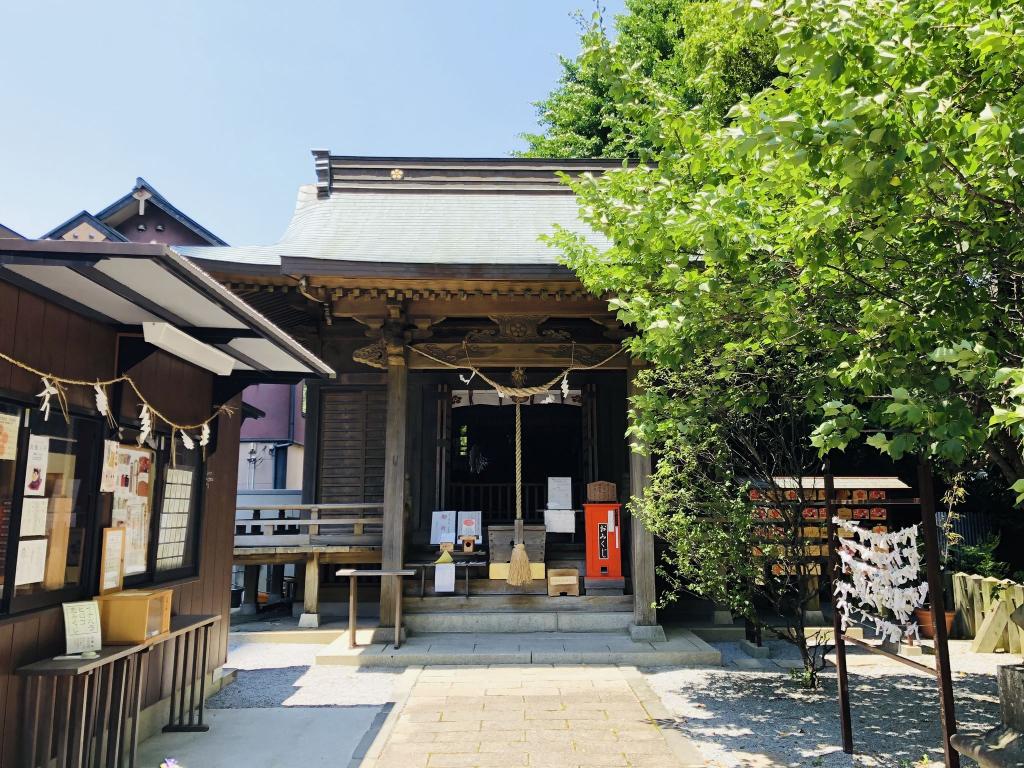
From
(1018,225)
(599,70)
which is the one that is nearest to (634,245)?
(599,70)

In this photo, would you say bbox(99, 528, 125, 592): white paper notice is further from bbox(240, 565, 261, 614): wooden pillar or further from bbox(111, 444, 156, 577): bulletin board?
bbox(240, 565, 261, 614): wooden pillar

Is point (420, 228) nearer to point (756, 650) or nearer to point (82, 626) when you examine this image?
point (756, 650)

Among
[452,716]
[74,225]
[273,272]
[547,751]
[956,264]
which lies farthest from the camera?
[74,225]

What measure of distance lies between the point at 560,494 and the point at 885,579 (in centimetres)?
589

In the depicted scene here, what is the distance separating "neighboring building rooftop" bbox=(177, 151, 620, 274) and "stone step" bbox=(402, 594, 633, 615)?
14.3 ft

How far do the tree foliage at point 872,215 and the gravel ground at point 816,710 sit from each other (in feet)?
7.98

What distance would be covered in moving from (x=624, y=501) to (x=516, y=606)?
105 inches

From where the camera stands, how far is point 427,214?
1139 cm

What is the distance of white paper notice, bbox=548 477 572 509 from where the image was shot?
10.6m

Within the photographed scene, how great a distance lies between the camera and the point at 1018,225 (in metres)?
2.96

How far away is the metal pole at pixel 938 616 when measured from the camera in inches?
153

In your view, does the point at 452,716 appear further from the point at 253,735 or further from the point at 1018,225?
the point at 1018,225

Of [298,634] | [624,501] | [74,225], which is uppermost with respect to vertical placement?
[74,225]

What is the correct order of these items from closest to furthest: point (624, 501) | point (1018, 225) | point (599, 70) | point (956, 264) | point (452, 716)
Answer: point (1018, 225) → point (956, 264) → point (599, 70) → point (452, 716) → point (624, 501)
